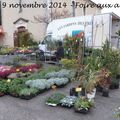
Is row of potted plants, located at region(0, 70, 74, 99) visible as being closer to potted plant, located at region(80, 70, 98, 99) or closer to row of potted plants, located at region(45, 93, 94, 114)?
row of potted plants, located at region(45, 93, 94, 114)

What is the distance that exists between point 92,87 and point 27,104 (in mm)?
2008

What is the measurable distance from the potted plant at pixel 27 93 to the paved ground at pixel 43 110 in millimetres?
143

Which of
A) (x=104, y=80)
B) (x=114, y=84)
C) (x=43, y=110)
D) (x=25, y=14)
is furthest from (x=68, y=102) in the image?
(x=25, y=14)

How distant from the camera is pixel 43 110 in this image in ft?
25.7

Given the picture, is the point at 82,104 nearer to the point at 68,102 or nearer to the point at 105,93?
the point at 68,102

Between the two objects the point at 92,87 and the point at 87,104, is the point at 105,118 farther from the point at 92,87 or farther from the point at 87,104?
the point at 92,87

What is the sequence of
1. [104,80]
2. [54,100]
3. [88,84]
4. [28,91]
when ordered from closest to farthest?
[54,100]
[88,84]
[28,91]
[104,80]

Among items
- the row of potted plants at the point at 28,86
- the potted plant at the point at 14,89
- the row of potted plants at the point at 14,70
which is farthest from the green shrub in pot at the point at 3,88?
the row of potted plants at the point at 14,70

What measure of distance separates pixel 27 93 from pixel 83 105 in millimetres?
2098

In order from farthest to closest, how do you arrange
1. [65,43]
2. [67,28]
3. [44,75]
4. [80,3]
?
[80,3]
[67,28]
[65,43]
[44,75]

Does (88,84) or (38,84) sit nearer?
(88,84)

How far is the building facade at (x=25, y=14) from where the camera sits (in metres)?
27.7

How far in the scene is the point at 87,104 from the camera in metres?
7.59

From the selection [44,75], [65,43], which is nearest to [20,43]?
[65,43]
